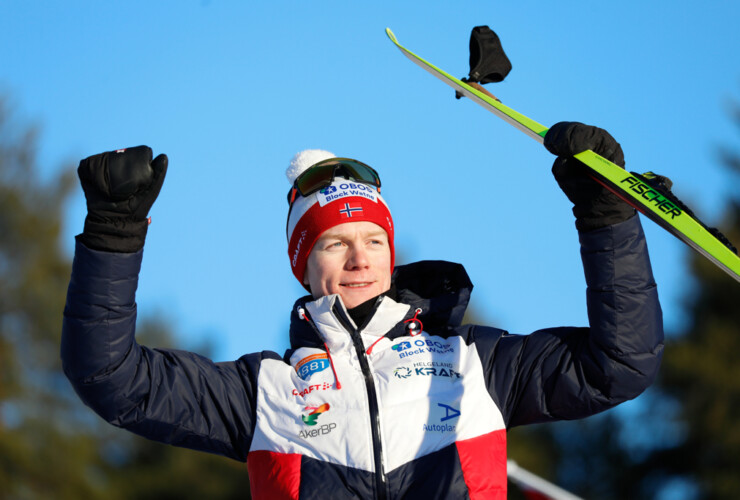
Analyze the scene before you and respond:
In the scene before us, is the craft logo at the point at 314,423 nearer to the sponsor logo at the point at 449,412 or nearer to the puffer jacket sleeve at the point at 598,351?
the sponsor logo at the point at 449,412

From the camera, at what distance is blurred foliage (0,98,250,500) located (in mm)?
18562

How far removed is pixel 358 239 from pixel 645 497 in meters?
16.1

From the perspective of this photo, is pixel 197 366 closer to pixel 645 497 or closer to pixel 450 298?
pixel 450 298

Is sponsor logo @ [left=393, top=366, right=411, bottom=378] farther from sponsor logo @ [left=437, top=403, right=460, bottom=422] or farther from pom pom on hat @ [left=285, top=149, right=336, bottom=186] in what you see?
pom pom on hat @ [left=285, top=149, right=336, bottom=186]

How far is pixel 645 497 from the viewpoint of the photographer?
18.5 m

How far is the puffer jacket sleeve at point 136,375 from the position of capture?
3150mm

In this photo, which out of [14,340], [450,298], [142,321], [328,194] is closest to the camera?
[450,298]

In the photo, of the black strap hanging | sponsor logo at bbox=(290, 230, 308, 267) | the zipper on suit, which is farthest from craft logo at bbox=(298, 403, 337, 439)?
the black strap hanging

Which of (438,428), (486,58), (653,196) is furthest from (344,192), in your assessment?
(653,196)

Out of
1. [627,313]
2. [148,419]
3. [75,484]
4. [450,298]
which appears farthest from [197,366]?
[75,484]

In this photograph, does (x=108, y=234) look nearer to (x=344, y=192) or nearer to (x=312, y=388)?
(x=312, y=388)

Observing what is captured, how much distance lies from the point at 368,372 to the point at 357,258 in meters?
0.57

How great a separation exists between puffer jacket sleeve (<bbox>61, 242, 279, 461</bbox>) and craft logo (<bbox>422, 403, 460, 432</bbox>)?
63 centimetres

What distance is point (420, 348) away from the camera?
3.54 meters
